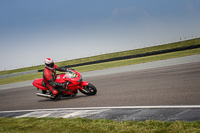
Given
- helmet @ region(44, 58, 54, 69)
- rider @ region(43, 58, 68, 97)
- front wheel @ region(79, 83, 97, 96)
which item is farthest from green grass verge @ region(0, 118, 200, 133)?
front wheel @ region(79, 83, 97, 96)

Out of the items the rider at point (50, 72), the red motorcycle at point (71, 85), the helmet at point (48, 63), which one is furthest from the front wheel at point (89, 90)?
the helmet at point (48, 63)

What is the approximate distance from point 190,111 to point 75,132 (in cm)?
243

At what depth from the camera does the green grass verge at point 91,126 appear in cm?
407

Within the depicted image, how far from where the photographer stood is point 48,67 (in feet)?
29.9

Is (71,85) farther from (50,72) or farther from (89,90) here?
(50,72)

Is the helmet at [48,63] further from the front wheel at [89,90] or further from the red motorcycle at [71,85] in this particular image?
the front wheel at [89,90]

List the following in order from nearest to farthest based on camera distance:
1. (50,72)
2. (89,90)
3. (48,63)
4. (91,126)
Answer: (91,126) < (48,63) < (50,72) < (89,90)

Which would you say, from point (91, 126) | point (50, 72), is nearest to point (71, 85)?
point (50, 72)

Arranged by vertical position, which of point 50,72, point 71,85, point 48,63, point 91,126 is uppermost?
point 48,63

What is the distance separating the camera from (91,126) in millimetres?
4914

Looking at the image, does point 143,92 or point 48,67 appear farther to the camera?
point 48,67

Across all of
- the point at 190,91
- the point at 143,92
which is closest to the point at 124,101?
the point at 143,92

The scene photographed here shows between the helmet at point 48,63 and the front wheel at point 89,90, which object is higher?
the helmet at point 48,63

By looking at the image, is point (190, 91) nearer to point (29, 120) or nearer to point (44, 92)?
point (29, 120)
